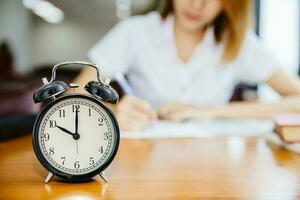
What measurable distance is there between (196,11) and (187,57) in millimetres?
221

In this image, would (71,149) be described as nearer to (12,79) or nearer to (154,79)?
(154,79)

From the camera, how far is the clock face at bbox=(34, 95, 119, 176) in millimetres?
793

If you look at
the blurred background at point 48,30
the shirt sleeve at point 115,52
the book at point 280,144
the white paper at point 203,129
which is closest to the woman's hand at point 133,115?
the white paper at point 203,129

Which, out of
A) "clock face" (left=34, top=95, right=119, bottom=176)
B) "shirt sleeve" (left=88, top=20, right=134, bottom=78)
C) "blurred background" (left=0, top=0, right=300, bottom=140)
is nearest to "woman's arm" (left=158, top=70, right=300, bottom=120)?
"shirt sleeve" (left=88, top=20, right=134, bottom=78)

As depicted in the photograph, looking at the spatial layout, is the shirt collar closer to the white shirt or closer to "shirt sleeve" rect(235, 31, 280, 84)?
the white shirt

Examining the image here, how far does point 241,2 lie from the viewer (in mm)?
1733

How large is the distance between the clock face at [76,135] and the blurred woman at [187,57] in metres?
0.99

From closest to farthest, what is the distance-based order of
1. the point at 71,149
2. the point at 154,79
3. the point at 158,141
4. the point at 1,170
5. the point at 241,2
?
1. the point at 71,149
2. the point at 1,170
3. the point at 158,141
4. the point at 241,2
5. the point at 154,79

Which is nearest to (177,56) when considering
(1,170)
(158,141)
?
(158,141)

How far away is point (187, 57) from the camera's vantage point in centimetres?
185

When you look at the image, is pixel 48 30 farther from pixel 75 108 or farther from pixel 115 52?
pixel 75 108

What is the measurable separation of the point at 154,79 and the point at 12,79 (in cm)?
192

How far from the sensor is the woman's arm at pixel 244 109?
4.99 ft

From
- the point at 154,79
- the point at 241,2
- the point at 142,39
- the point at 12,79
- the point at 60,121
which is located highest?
the point at 60,121
